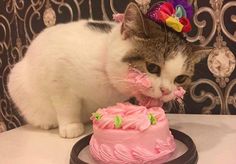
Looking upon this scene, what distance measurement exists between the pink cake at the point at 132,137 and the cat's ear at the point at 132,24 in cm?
18

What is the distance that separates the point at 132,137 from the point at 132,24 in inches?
10.8

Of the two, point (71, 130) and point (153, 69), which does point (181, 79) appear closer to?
point (153, 69)

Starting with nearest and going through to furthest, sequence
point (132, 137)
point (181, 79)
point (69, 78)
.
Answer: point (132, 137) → point (181, 79) → point (69, 78)

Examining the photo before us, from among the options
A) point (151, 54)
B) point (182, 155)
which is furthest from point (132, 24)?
point (182, 155)

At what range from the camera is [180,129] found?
42.5 inches

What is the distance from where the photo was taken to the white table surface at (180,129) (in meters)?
0.90

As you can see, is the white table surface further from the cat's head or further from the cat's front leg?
the cat's head

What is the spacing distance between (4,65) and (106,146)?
108 cm

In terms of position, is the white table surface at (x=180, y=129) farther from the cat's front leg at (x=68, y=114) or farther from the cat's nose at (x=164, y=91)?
the cat's nose at (x=164, y=91)

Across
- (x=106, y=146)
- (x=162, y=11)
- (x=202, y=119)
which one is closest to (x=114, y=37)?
(x=162, y=11)

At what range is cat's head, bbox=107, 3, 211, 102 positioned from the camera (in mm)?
873

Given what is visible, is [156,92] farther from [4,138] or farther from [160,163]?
[4,138]

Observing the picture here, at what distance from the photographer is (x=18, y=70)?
1.25 m

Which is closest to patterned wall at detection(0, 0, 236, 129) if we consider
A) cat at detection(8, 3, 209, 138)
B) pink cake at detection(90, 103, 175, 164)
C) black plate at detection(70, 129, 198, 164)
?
cat at detection(8, 3, 209, 138)
